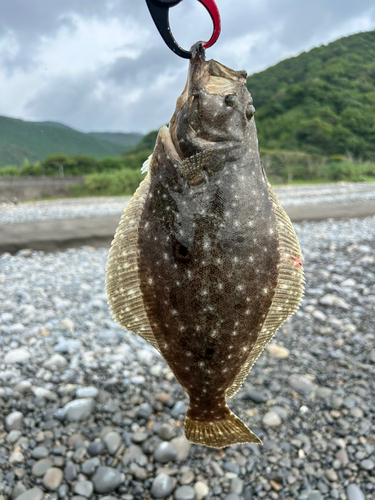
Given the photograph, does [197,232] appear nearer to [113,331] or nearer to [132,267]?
[132,267]

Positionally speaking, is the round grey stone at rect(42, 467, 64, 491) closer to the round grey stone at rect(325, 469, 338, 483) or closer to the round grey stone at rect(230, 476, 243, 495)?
the round grey stone at rect(230, 476, 243, 495)

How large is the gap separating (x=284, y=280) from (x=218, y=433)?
0.86 meters

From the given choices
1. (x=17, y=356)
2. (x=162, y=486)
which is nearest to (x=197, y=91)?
(x=162, y=486)

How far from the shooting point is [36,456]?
2.60 metres

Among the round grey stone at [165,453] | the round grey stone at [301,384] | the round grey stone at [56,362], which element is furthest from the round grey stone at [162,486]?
the round grey stone at [56,362]

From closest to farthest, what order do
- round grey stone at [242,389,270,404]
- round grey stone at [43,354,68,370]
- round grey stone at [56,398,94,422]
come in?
round grey stone at [56,398,94,422], round grey stone at [242,389,270,404], round grey stone at [43,354,68,370]

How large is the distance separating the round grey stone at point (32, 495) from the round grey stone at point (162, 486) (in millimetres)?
738

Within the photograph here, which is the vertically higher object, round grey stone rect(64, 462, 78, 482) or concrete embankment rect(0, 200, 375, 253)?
concrete embankment rect(0, 200, 375, 253)

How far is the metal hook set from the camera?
4.74 ft

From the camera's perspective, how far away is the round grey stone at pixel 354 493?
2.39 meters

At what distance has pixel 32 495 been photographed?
232 cm

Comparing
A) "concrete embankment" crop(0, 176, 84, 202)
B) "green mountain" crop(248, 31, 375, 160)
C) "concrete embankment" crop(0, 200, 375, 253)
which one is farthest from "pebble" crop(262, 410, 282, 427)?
"green mountain" crop(248, 31, 375, 160)

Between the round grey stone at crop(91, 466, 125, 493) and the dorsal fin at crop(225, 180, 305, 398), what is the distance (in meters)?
1.45

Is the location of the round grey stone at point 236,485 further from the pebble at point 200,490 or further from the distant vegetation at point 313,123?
the distant vegetation at point 313,123
